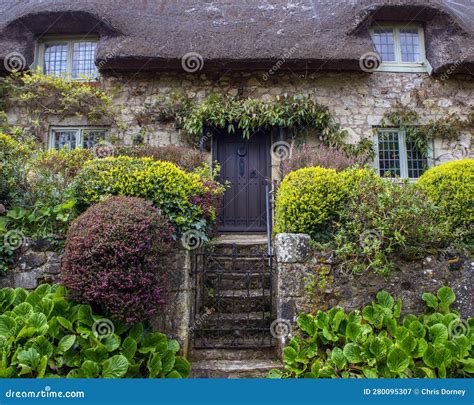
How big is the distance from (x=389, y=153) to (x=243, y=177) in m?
2.91

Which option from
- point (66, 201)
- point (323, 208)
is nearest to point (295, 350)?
point (323, 208)

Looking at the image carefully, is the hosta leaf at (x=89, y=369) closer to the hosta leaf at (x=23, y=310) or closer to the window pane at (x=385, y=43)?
the hosta leaf at (x=23, y=310)

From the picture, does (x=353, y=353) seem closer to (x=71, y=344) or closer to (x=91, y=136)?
(x=71, y=344)

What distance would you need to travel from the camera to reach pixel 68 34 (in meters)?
8.45

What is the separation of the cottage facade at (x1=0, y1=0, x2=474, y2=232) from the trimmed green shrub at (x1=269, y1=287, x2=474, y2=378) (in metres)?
3.89

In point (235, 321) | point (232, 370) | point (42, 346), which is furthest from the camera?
point (235, 321)

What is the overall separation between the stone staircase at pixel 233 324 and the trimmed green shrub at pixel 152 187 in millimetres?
580

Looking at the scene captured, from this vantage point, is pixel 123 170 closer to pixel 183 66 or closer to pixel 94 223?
pixel 94 223

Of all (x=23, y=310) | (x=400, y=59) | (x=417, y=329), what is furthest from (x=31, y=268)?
(x=400, y=59)

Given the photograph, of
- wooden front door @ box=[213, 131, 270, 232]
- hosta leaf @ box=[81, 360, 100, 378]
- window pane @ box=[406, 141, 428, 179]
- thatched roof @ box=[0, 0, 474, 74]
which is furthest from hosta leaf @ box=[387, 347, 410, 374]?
thatched roof @ box=[0, 0, 474, 74]

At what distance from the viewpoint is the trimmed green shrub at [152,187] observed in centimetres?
459

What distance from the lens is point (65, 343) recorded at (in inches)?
139

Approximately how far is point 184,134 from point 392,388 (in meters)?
5.85

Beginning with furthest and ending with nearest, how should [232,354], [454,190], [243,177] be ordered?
[243,177], [454,190], [232,354]
